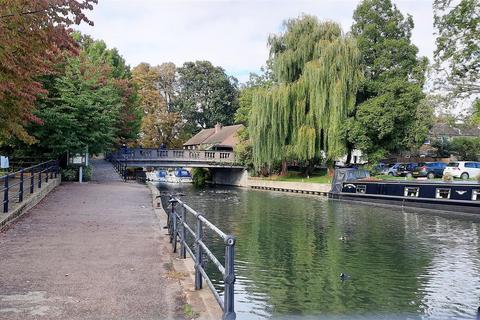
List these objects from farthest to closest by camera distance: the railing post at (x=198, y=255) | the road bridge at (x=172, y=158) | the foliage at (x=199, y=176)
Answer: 1. the foliage at (x=199, y=176)
2. the road bridge at (x=172, y=158)
3. the railing post at (x=198, y=255)

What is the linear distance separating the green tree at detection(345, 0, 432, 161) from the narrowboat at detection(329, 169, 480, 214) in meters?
3.83

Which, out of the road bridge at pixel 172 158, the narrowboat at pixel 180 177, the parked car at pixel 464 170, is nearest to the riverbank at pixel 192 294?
the parked car at pixel 464 170

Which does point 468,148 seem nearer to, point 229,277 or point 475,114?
point 475,114

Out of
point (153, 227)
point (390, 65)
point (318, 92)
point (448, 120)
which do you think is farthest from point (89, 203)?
point (390, 65)

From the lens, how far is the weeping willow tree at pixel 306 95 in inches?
1484

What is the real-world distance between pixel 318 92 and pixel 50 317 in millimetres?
34263

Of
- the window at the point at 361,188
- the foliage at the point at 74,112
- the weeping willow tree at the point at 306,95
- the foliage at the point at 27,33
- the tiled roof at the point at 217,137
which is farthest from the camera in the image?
the tiled roof at the point at 217,137

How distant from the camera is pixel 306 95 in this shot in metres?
39.5

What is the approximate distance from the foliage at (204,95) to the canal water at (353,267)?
58.3 meters

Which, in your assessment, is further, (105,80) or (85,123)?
(105,80)

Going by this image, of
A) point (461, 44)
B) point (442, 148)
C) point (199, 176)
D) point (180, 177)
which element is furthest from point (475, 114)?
point (180, 177)

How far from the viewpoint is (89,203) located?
17531 mm

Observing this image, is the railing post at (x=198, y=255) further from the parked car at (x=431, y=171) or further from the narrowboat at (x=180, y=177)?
the narrowboat at (x=180, y=177)

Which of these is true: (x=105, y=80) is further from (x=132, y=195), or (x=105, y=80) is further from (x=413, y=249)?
(x=413, y=249)
